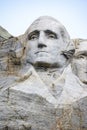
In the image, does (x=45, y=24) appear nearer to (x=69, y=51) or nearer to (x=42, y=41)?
(x=42, y=41)

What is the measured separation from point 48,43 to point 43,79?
104 cm

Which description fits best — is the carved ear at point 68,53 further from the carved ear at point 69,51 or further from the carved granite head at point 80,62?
the carved granite head at point 80,62

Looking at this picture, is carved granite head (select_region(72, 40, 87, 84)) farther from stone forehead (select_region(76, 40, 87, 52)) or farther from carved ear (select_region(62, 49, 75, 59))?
carved ear (select_region(62, 49, 75, 59))

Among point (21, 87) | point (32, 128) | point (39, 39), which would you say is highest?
point (39, 39)

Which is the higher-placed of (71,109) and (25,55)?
(25,55)

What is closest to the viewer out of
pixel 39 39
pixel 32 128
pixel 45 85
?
pixel 32 128

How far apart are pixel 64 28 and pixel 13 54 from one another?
1.50 metres

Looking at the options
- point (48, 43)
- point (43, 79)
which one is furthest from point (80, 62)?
point (43, 79)

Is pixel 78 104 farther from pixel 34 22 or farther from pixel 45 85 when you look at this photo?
pixel 34 22

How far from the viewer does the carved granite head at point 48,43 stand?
11852 mm

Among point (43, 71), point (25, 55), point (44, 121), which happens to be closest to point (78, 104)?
point (44, 121)

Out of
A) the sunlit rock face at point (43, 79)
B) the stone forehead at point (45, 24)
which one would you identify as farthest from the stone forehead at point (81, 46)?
the stone forehead at point (45, 24)

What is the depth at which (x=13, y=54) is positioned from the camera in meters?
12.7

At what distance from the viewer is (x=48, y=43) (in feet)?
39.5
